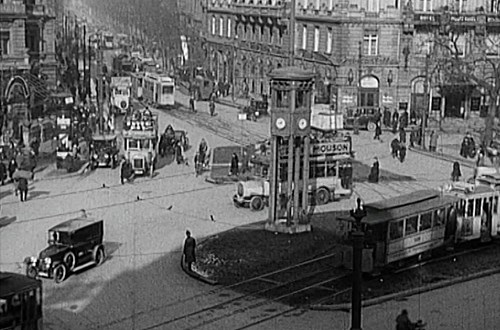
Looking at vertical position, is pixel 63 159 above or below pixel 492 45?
below

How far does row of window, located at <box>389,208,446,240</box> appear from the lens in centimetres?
1970

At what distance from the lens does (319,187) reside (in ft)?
86.8

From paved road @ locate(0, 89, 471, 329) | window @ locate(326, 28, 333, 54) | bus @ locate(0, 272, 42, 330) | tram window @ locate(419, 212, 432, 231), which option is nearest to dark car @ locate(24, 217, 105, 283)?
paved road @ locate(0, 89, 471, 329)

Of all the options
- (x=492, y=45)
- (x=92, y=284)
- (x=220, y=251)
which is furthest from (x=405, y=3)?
(x=92, y=284)

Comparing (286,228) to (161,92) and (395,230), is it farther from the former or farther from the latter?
(161,92)

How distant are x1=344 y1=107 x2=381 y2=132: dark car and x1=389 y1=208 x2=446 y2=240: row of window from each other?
18.8 metres

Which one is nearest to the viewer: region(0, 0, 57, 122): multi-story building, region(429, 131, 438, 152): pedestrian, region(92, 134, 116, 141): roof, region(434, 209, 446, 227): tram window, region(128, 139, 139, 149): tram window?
region(434, 209, 446, 227): tram window

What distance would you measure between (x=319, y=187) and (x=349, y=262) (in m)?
7.08

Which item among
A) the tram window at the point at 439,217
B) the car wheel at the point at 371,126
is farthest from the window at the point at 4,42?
the tram window at the point at 439,217

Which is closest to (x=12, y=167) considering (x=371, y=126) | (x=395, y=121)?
(x=371, y=126)

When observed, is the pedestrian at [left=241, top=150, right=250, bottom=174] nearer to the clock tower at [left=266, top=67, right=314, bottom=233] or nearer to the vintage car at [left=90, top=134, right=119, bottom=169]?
the vintage car at [left=90, top=134, right=119, bottom=169]

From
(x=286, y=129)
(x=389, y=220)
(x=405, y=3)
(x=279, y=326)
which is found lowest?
(x=279, y=326)

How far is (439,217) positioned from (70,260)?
25.5ft

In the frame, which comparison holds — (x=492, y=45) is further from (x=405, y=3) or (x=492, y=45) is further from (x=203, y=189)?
(x=203, y=189)
